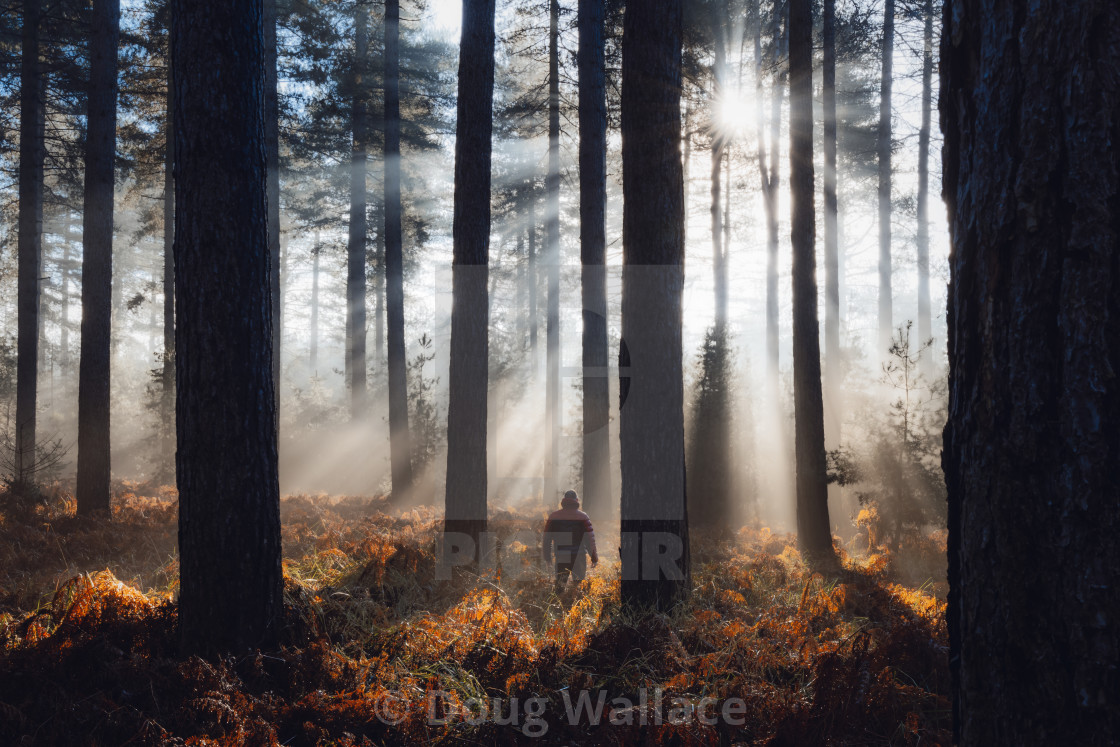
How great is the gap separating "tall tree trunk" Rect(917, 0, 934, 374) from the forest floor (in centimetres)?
1475

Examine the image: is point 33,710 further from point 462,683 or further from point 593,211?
point 593,211

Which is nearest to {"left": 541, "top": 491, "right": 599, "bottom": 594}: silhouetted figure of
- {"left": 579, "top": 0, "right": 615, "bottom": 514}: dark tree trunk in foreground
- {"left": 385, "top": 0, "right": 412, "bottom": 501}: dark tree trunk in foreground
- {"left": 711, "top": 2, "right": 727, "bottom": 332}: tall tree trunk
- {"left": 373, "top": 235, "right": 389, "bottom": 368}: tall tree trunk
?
{"left": 579, "top": 0, "right": 615, "bottom": 514}: dark tree trunk in foreground

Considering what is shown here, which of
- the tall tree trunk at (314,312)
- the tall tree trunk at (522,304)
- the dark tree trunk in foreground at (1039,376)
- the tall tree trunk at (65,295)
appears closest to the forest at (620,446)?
the dark tree trunk in foreground at (1039,376)

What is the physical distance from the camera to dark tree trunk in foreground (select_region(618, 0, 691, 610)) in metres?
5.66

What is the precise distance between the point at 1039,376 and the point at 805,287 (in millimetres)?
8582

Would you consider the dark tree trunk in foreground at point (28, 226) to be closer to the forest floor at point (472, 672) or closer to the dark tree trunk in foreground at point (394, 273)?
the dark tree trunk in foreground at point (394, 273)

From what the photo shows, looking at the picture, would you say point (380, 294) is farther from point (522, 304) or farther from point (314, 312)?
point (314, 312)

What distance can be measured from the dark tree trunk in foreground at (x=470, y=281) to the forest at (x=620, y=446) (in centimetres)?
5

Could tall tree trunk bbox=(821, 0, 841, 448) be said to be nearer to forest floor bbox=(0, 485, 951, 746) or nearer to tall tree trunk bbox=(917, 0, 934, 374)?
tall tree trunk bbox=(917, 0, 934, 374)

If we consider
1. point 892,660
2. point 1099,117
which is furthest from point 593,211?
point 1099,117

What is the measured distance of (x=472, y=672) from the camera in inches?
162

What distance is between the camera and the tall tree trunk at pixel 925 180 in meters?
18.0

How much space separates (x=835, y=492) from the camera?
15.6 meters

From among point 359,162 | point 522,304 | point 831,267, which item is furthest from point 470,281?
point 522,304
